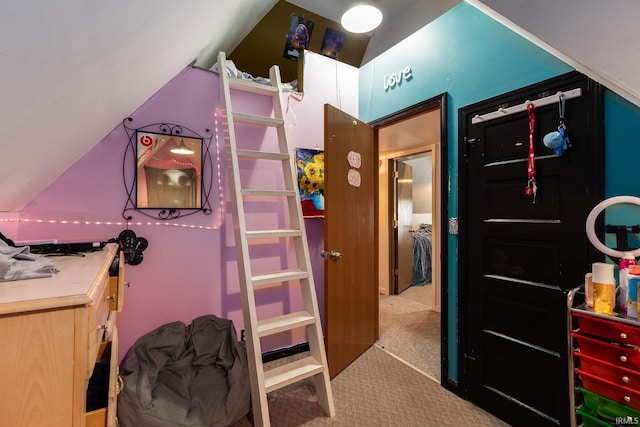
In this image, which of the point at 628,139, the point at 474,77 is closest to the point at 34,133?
the point at 474,77

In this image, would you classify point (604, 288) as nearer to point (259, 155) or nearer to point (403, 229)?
point (259, 155)

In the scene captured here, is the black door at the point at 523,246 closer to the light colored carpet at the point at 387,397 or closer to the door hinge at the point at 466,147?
the door hinge at the point at 466,147

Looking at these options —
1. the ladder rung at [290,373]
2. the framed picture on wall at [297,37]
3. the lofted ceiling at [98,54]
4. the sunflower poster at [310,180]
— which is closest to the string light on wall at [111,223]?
the lofted ceiling at [98,54]

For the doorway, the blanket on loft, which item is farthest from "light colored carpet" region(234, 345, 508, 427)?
the blanket on loft

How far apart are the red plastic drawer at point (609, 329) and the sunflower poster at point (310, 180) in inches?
67.3

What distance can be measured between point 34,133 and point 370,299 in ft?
7.73

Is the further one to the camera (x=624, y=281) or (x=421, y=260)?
(x=421, y=260)

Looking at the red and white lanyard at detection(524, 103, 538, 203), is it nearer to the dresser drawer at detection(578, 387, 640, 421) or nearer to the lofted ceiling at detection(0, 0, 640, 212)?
the lofted ceiling at detection(0, 0, 640, 212)

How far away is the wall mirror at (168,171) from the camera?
1.86 m

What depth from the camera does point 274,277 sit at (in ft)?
5.49

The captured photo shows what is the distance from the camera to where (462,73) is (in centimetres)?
186

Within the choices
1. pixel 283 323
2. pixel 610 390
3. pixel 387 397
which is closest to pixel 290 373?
pixel 283 323

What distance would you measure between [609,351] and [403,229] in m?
3.36

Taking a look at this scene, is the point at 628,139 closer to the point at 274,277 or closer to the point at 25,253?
the point at 274,277
